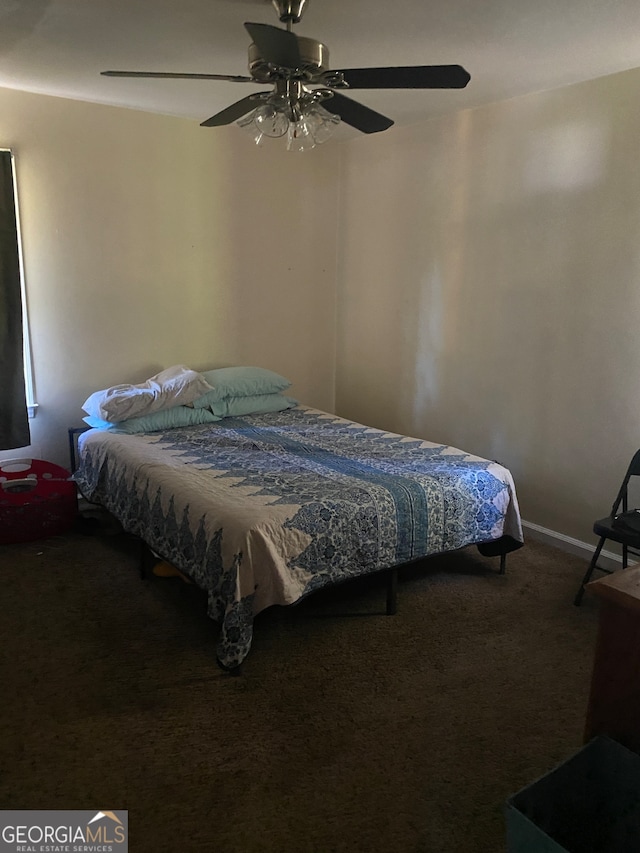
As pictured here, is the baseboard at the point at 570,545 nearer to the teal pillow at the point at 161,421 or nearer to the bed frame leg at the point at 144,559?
the teal pillow at the point at 161,421

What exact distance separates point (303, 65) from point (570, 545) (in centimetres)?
267

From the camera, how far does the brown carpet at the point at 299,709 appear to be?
169 centimetres

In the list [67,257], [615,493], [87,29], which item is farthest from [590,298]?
[67,257]

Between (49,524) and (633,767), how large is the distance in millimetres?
3048

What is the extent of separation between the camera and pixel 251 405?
3951 millimetres

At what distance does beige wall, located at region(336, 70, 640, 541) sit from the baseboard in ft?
0.15

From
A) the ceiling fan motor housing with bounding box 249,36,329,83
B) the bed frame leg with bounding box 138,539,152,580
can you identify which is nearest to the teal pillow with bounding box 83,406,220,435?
the bed frame leg with bounding box 138,539,152,580

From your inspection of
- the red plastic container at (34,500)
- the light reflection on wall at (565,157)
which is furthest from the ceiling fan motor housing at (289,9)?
the red plastic container at (34,500)

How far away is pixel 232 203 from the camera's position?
4156 mm

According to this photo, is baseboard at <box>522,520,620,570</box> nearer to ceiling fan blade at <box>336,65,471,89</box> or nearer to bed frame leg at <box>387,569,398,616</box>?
bed frame leg at <box>387,569,398,616</box>

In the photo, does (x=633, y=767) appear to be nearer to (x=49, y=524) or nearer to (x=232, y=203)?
(x=49, y=524)

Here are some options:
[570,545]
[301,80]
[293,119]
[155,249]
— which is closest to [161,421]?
[155,249]

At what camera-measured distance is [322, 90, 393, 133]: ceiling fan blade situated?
2.22 m

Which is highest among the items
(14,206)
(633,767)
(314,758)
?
(14,206)
